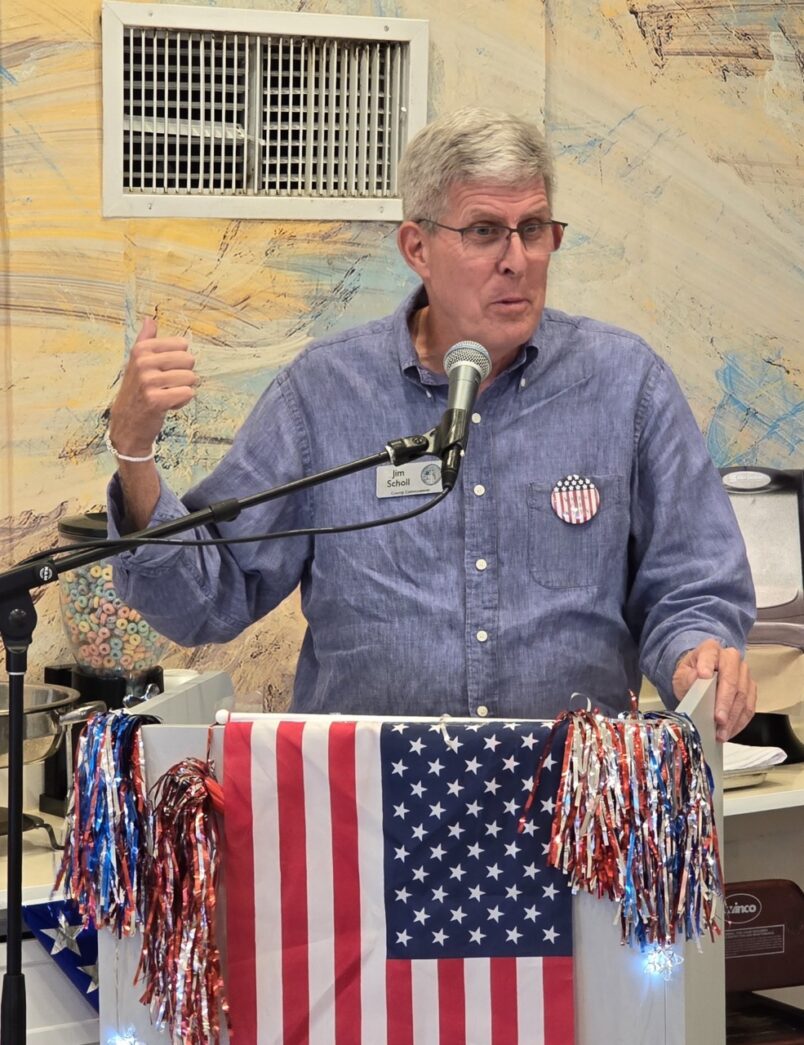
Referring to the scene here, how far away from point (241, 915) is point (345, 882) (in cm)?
10

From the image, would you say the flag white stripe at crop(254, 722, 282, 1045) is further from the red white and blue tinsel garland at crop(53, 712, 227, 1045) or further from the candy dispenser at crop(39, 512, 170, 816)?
the candy dispenser at crop(39, 512, 170, 816)

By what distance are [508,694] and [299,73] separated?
1316 mm

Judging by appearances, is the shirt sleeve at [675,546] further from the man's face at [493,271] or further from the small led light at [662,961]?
the small led light at [662,961]

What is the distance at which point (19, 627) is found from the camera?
3.83 ft

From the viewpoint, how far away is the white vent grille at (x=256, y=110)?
2.44 meters

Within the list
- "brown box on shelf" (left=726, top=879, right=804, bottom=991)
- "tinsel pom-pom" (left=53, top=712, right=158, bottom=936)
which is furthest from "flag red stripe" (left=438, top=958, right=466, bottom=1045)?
"brown box on shelf" (left=726, top=879, right=804, bottom=991)

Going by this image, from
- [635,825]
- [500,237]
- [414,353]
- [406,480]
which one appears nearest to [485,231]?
[500,237]

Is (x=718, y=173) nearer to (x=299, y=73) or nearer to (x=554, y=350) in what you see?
(x=299, y=73)

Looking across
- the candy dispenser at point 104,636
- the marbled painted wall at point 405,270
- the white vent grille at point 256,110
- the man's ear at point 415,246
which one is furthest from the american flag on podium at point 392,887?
the white vent grille at point 256,110

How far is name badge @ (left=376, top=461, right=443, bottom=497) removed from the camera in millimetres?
1719

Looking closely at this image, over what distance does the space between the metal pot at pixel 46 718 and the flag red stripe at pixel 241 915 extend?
0.75 meters

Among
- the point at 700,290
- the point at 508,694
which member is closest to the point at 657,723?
the point at 508,694

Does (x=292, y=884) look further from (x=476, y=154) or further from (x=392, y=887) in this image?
(x=476, y=154)

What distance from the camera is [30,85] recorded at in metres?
2.38
